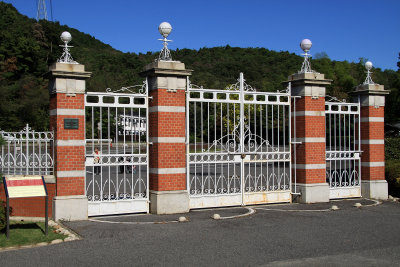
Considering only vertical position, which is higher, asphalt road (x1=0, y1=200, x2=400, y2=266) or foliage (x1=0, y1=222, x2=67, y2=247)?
foliage (x1=0, y1=222, x2=67, y2=247)

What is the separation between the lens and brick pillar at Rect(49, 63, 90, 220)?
974cm

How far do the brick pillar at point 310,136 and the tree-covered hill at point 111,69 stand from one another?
25.9 meters

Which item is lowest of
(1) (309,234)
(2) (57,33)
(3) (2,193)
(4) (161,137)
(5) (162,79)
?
(1) (309,234)

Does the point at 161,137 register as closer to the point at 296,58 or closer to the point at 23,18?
the point at 296,58

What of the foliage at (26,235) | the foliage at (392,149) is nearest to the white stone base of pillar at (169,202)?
the foliage at (26,235)

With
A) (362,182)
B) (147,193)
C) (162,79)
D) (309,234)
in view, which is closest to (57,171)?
A: (147,193)

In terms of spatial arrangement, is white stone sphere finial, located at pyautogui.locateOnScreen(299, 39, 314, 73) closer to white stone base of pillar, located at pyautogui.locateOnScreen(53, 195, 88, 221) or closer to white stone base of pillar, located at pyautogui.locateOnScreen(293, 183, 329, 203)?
white stone base of pillar, located at pyautogui.locateOnScreen(293, 183, 329, 203)

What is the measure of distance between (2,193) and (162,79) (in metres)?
4.24

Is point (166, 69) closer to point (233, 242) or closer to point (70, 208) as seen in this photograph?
point (70, 208)

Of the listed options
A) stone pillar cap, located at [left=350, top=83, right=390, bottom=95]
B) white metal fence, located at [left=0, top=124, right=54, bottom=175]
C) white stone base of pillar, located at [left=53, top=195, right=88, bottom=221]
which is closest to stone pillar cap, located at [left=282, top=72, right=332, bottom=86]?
stone pillar cap, located at [left=350, top=83, right=390, bottom=95]

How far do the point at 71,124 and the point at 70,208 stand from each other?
1797 mm

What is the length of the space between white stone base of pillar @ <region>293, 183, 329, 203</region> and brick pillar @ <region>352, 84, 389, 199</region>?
170 centimetres

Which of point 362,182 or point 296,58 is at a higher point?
point 296,58

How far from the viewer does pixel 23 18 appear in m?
78.8
